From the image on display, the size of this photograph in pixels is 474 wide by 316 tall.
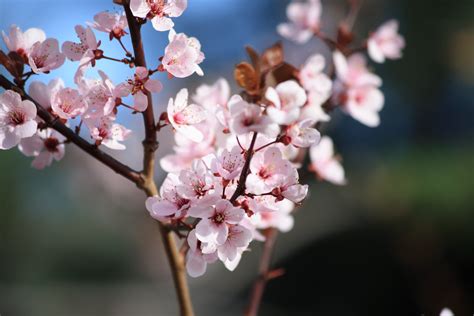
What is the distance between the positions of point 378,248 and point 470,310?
0.70 meters

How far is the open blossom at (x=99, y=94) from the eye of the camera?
0.43 metres

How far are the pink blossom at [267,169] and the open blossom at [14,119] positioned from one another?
0.18 metres

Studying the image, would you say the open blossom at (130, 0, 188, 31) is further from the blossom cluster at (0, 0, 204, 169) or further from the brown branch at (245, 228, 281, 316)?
the brown branch at (245, 228, 281, 316)

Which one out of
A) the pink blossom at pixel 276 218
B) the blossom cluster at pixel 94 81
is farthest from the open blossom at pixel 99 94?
the pink blossom at pixel 276 218

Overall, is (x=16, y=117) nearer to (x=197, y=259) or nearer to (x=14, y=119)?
(x=14, y=119)

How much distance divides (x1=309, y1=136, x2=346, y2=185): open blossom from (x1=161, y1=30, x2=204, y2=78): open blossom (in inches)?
12.6

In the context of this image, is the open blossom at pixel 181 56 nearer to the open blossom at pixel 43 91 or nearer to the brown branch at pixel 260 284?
the open blossom at pixel 43 91

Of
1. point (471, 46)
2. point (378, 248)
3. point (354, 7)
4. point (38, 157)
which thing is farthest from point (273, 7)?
point (38, 157)

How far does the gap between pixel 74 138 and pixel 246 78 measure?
15cm

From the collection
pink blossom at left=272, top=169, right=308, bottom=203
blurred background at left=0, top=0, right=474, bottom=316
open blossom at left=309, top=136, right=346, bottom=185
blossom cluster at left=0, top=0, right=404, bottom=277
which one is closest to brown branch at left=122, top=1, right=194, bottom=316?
blossom cluster at left=0, top=0, right=404, bottom=277

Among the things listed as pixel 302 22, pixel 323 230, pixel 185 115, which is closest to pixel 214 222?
pixel 185 115

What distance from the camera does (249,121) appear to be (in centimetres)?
39

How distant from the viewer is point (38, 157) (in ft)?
1.68

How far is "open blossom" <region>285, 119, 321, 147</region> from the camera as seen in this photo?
1.40 feet
